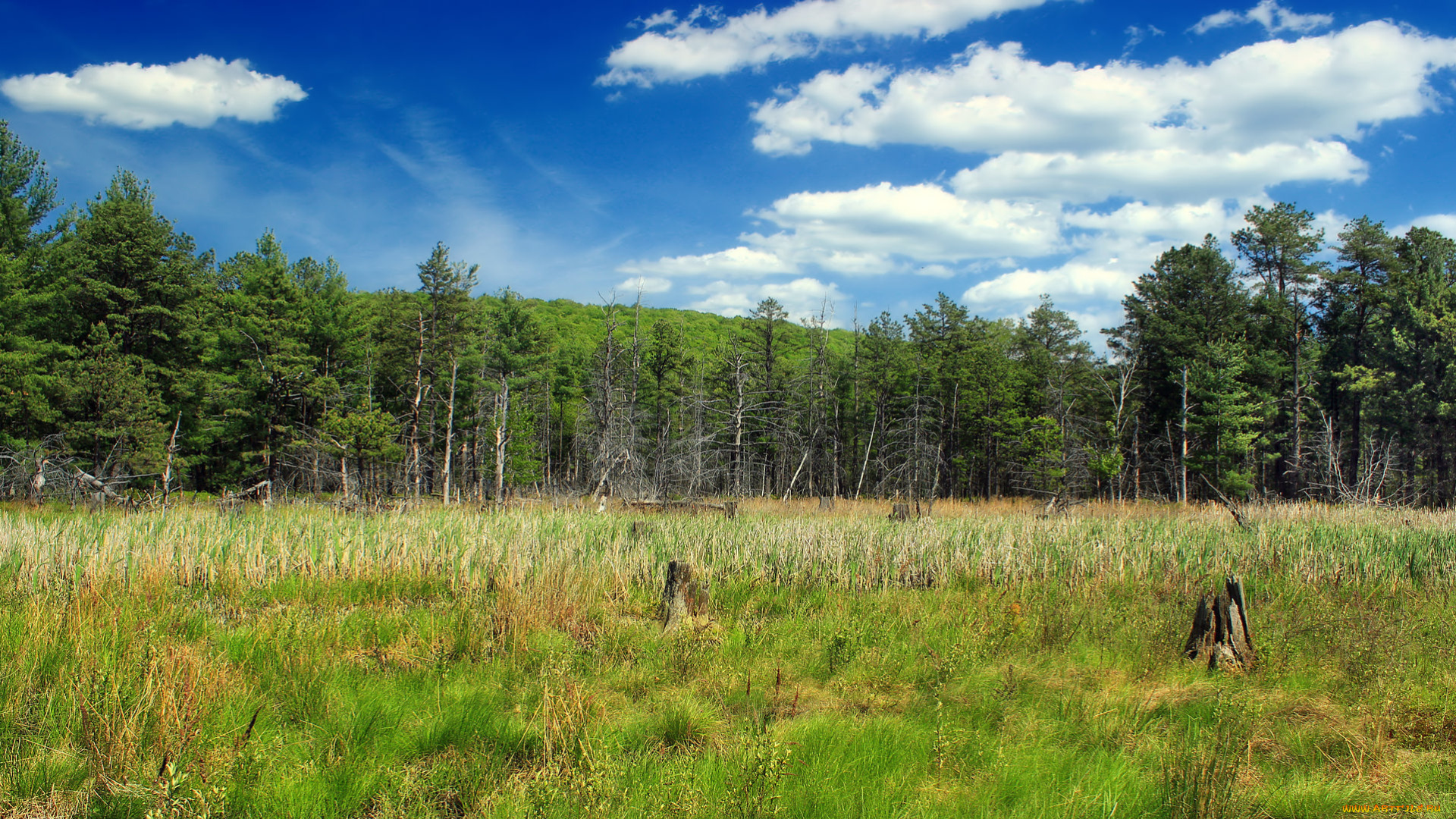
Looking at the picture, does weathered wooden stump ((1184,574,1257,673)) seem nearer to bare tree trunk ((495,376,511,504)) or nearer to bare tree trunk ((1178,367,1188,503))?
bare tree trunk ((495,376,511,504))

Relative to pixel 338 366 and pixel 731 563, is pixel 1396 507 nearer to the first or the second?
pixel 731 563

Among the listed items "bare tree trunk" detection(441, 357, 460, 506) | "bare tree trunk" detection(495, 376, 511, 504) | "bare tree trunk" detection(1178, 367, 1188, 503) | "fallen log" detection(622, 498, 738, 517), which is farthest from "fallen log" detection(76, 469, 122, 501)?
"bare tree trunk" detection(1178, 367, 1188, 503)

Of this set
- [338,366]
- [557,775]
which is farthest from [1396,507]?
[338,366]

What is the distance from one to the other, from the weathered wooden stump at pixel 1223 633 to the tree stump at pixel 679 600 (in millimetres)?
4269

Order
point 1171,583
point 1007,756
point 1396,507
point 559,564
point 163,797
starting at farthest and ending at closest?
point 1396,507 < point 1171,583 < point 559,564 < point 1007,756 < point 163,797

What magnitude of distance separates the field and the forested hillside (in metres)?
12.4

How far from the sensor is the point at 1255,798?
3.09 metres

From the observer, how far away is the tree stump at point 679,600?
6.20m

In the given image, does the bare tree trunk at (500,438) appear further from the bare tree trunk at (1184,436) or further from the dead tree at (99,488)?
the bare tree trunk at (1184,436)

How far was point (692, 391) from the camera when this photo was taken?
44188 millimetres

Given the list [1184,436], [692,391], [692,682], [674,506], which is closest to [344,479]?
[674,506]

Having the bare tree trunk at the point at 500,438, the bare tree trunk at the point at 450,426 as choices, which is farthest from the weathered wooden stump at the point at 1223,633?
the bare tree trunk at the point at 450,426

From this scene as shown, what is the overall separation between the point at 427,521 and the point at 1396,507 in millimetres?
23354

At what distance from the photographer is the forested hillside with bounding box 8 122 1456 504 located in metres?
26.5
